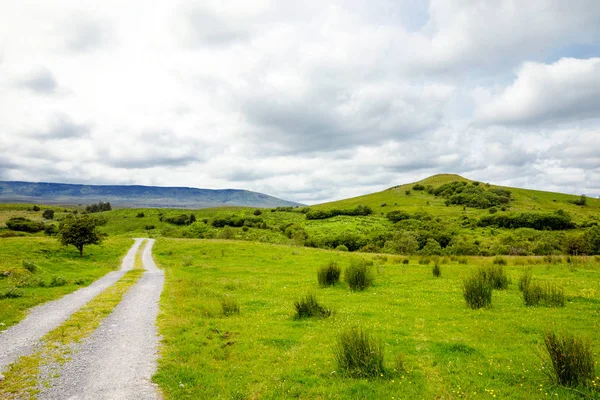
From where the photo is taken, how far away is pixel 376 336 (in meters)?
12.7

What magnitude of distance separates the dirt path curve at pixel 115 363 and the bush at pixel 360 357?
5427 mm

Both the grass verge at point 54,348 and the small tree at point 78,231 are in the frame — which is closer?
the grass verge at point 54,348

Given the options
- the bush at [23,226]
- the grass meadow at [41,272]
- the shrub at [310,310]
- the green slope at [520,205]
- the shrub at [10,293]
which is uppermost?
the green slope at [520,205]

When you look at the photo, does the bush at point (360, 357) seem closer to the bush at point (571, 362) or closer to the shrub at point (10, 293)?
the bush at point (571, 362)

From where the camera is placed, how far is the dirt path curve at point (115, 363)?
8797 mm

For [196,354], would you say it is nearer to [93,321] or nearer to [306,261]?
[93,321]

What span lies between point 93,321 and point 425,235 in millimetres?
103878

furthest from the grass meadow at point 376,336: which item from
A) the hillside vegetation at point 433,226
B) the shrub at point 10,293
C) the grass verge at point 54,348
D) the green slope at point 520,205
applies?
the green slope at point 520,205

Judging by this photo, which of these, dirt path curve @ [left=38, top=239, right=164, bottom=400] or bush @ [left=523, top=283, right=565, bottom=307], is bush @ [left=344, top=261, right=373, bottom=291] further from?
dirt path curve @ [left=38, top=239, right=164, bottom=400]

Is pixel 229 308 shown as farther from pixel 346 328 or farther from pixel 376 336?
pixel 376 336

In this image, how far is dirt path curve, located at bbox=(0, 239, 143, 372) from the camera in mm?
11766

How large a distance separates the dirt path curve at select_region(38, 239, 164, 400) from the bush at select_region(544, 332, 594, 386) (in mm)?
10704

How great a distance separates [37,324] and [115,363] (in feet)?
25.2

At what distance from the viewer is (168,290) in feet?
79.4
